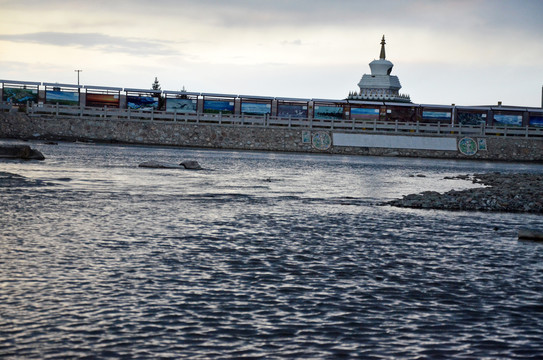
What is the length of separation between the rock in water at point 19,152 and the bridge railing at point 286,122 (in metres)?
33.8

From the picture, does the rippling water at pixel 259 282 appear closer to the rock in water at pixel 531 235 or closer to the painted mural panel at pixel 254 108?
the rock in water at pixel 531 235

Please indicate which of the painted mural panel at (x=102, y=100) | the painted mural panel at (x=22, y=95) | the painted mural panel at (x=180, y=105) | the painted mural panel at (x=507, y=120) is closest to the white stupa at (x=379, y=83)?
the painted mural panel at (x=507, y=120)

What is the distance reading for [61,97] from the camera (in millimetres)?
75312

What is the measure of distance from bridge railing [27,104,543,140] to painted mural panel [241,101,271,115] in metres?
1.98

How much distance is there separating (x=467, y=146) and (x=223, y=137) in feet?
84.8

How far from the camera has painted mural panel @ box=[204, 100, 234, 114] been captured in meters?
78.1

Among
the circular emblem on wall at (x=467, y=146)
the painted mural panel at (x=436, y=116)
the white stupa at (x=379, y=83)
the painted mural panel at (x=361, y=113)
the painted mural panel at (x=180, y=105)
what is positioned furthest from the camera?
the white stupa at (x=379, y=83)

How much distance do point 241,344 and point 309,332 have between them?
0.87 m

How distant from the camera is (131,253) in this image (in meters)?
11.8

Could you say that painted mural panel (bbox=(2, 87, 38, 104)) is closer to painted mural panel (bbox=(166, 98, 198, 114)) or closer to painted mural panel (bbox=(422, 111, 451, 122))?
painted mural panel (bbox=(166, 98, 198, 114))

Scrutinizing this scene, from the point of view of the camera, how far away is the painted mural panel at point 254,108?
7862 cm

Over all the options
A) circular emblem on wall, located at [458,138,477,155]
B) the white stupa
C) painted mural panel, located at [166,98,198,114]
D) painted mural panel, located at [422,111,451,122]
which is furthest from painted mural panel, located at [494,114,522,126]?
the white stupa

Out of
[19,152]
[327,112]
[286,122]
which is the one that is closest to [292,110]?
[327,112]

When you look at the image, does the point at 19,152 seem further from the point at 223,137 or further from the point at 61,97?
the point at 61,97
